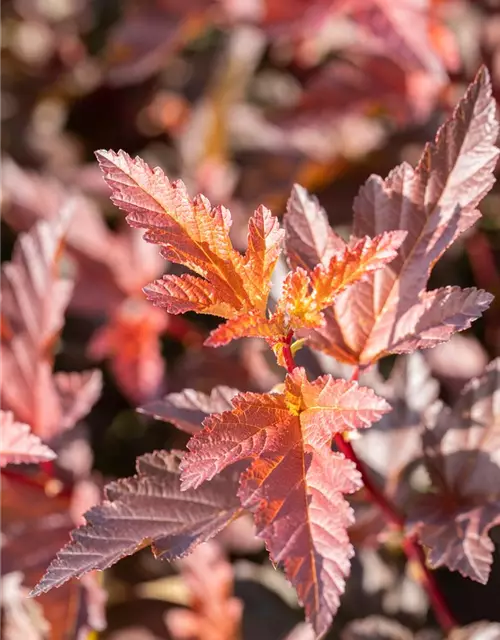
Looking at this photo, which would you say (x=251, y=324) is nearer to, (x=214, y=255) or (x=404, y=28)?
(x=214, y=255)

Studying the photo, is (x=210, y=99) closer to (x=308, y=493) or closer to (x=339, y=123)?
(x=339, y=123)

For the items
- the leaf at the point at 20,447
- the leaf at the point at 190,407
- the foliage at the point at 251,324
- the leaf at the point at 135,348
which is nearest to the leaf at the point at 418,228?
the foliage at the point at 251,324

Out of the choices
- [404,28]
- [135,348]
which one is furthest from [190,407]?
[404,28]

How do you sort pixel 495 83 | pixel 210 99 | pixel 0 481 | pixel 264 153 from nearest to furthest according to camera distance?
1. pixel 0 481
2. pixel 495 83
3. pixel 264 153
4. pixel 210 99

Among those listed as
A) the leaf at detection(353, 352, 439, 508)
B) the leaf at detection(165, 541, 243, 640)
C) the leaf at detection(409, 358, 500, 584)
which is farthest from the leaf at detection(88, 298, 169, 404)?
the leaf at detection(409, 358, 500, 584)

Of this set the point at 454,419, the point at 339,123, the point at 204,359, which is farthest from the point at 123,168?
the point at 339,123

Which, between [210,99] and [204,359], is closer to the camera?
[204,359]

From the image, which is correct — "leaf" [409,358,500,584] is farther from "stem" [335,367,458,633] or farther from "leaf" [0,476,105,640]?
"leaf" [0,476,105,640]
